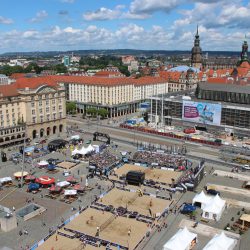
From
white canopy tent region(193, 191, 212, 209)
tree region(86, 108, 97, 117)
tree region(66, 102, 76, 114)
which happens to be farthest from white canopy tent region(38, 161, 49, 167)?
tree region(66, 102, 76, 114)

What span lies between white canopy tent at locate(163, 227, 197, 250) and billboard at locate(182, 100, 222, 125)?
7455cm

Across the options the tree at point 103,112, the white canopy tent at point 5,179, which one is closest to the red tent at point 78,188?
the white canopy tent at point 5,179

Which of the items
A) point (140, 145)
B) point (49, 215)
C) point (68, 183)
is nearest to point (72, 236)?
point (49, 215)

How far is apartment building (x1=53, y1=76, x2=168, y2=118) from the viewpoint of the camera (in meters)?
148

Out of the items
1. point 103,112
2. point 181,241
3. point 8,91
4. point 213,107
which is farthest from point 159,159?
point 103,112

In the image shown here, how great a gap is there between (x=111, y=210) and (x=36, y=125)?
57.3m

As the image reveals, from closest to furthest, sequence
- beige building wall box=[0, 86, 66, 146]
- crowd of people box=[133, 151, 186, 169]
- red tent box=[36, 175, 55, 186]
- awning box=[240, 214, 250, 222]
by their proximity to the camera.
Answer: awning box=[240, 214, 250, 222], red tent box=[36, 175, 55, 186], crowd of people box=[133, 151, 186, 169], beige building wall box=[0, 86, 66, 146]

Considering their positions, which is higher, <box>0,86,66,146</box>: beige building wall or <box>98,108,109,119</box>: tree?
<box>0,86,66,146</box>: beige building wall

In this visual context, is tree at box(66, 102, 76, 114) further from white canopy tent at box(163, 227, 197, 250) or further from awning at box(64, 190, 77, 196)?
white canopy tent at box(163, 227, 197, 250)

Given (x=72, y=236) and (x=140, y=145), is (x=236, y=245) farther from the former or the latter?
(x=140, y=145)

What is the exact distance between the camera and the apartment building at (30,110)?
99.2 m

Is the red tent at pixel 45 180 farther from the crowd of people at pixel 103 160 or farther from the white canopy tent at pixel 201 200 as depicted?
the white canopy tent at pixel 201 200

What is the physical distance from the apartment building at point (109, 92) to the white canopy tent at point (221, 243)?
339 ft

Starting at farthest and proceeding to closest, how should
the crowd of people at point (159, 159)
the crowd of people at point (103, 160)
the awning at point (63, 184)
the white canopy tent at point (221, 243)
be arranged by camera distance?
1. the crowd of people at point (159, 159)
2. the crowd of people at point (103, 160)
3. the awning at point (63, 184)
4. the white canopy tent at point (221, 243)
